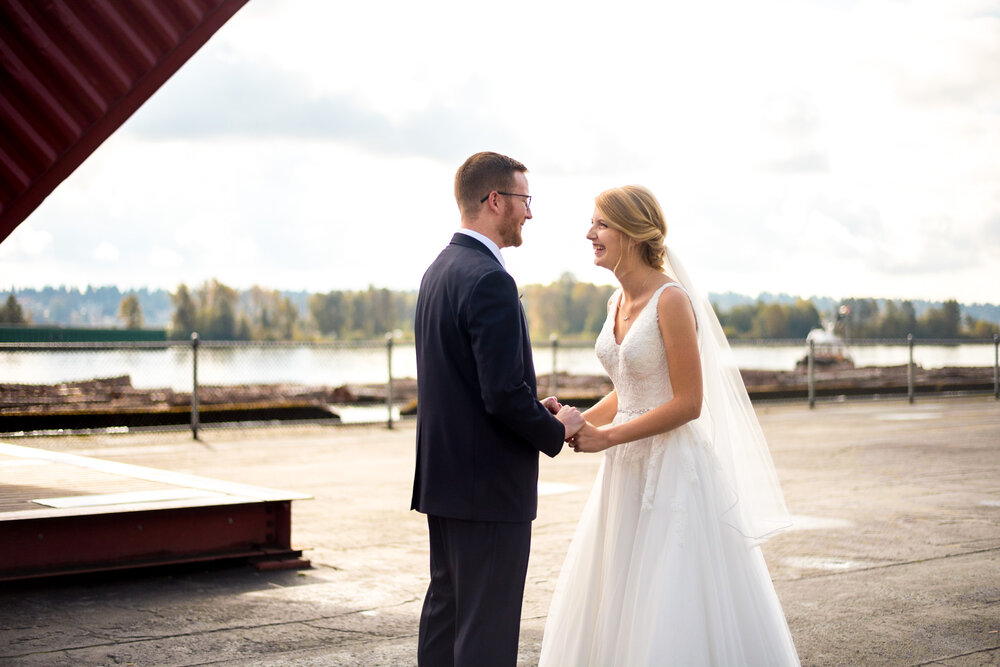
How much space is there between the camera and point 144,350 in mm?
15102

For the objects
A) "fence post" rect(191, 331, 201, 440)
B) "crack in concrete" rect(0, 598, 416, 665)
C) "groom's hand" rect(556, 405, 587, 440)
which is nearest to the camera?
"groom's hand" rect(556, 405, 587, 440)

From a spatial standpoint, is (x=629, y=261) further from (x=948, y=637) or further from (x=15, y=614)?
(x=15, y=614)

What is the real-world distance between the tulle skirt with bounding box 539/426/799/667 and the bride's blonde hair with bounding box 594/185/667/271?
81 centimetres

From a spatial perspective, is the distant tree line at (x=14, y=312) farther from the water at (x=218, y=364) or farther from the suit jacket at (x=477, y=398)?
the suit jacket at (x=477, y=398)

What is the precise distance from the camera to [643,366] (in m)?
4.22

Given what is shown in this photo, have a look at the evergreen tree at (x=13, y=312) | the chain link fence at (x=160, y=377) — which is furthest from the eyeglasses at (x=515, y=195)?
the evergreen tree at (x=13, y=312)

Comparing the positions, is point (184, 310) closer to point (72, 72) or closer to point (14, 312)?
point (14, 312)

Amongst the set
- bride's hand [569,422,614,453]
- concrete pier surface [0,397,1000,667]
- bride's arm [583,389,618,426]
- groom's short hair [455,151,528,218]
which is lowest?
concrete pier surface [0,397,1000,667]

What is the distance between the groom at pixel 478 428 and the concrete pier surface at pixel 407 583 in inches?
55.7

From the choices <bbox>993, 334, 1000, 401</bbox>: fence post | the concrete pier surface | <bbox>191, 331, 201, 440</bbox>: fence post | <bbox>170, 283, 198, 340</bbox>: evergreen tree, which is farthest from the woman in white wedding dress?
<bbox>170, 283, 198, 340</bbox>: evergreen tree

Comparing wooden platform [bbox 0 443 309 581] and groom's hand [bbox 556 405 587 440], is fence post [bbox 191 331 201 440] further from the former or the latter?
groom's hand [bbox 556 405 587 440]

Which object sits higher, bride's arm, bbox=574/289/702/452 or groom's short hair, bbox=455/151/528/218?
groom's short hair, bbox=455/151/528/218

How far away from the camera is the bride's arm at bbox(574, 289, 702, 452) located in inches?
161

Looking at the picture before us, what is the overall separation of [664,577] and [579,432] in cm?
66
